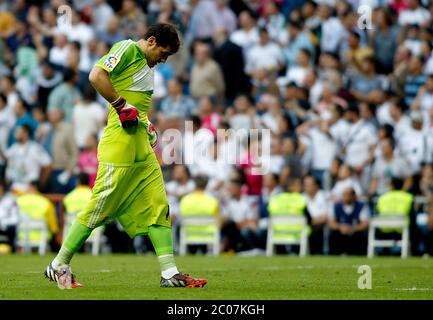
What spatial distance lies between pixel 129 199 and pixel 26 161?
12.5 meters

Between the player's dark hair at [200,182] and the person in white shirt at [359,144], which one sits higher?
the person in white shirt at [359,144]

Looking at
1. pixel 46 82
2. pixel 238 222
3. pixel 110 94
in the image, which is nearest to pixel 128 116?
pixel 110 94

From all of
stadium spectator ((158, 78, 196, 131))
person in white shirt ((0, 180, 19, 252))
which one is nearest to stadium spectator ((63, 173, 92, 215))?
person in white shirt ((0, 180, 19, 252))

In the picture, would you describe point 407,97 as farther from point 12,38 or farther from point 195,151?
point 12,38

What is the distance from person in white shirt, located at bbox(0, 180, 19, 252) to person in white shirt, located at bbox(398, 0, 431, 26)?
8837 millimetres

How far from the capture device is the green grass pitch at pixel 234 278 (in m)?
11.7

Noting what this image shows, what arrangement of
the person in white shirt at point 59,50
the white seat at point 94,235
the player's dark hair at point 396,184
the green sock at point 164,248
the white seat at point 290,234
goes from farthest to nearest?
the person in white shirt at point 59,50 < the white seat at point 94,235 < the white seat at point 290,234 < the player's dark hair at point 396,184 < the green sock at point 164,248

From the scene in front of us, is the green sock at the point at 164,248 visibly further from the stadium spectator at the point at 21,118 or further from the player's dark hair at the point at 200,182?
the stadium spectator at the point at 21,118

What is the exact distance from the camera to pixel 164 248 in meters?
12.4

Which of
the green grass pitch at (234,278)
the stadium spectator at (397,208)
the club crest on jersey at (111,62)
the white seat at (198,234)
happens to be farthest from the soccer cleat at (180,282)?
the white seat at (198,234)

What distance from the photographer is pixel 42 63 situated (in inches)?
1073

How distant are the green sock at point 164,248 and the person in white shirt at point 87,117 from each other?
12.5 m

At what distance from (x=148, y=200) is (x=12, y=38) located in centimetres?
1720
